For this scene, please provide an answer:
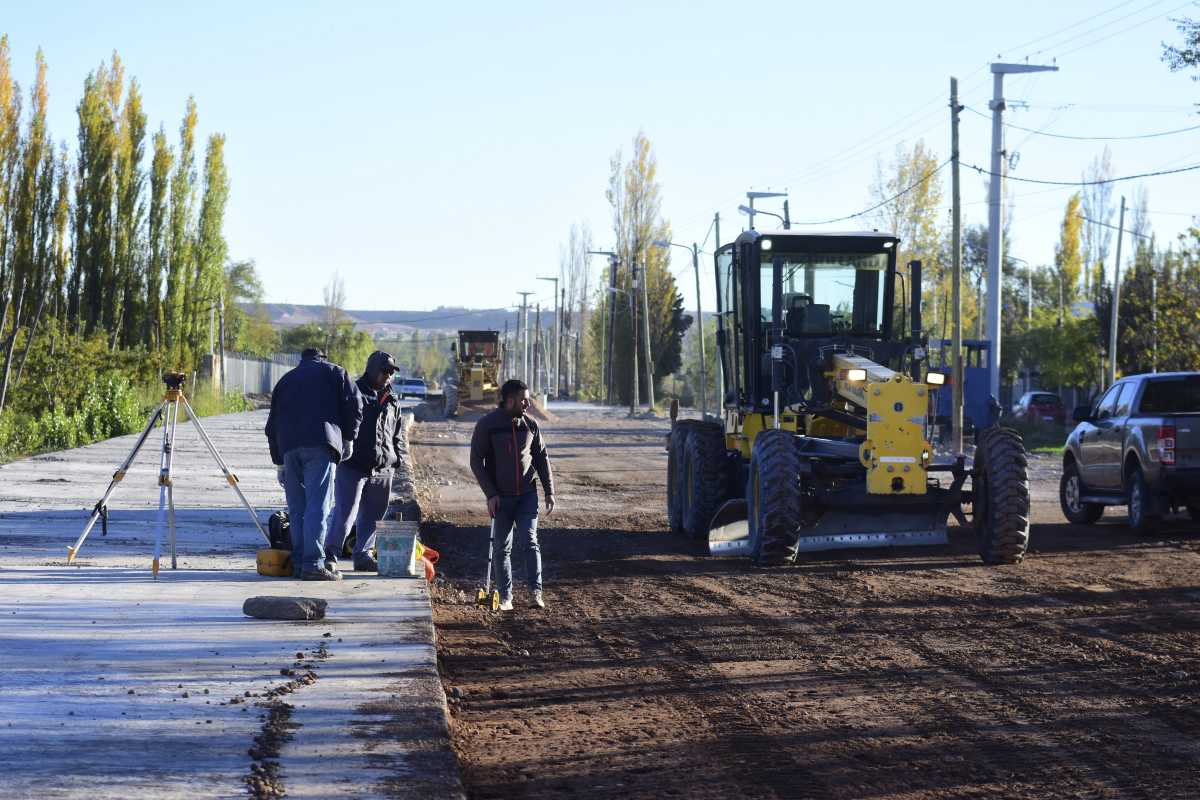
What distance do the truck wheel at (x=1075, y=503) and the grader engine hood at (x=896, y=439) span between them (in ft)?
18.5

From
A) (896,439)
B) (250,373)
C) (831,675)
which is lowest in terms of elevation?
(831,675)

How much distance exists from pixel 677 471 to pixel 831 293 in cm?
286

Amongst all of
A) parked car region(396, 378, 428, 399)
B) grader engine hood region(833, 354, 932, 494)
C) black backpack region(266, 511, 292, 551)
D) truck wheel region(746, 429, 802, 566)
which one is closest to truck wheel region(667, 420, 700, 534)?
truck wheel region(746, 429, 802, 566)

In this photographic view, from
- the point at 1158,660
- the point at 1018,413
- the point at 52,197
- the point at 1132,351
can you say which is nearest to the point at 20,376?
the point at 52,197

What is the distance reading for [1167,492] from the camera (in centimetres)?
1739

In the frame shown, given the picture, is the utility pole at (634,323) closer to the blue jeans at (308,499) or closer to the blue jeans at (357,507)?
the blue jeans at (357,507)

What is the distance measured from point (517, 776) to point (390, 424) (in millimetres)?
6856

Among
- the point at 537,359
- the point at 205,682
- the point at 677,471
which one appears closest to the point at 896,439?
the point at 677,471

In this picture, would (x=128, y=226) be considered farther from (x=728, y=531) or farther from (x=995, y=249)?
(x=728, y=531)

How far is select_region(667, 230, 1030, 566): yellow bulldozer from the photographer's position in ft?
48.1

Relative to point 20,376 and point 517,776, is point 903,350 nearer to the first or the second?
point 517,776

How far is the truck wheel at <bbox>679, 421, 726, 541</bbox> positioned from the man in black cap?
13.6 feet

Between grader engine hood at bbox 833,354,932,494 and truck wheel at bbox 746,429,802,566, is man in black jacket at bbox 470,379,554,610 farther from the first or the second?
grader engine hood at bbox 833,354,932,494

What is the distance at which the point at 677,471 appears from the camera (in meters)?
17.9
